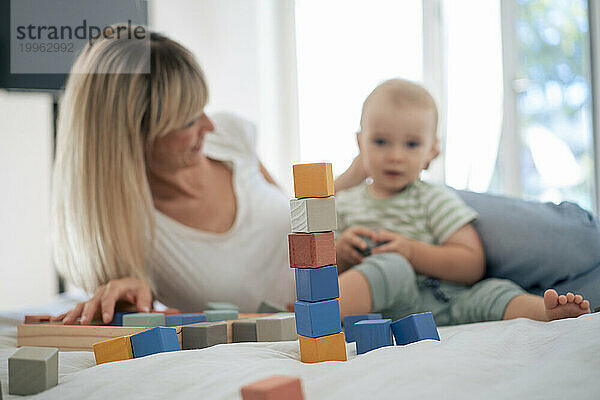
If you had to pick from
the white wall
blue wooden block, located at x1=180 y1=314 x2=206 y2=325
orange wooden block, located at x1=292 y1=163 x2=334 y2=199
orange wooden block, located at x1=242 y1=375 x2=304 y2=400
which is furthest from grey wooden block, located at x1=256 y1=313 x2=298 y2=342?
the white wall

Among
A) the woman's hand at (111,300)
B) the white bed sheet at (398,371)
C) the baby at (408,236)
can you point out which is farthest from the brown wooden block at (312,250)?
the woman's hand at (111,300)

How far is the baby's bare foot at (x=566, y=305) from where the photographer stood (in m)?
0.75

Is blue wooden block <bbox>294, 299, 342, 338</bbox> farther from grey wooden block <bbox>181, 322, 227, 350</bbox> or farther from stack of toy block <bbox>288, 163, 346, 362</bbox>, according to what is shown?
grey wooden block <bbox>181, 322, 227, 350</bbox>

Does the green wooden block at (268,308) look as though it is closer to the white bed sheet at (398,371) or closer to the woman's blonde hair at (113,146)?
the woman's blonde hair at (113,146)

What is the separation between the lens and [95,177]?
1.13 metres

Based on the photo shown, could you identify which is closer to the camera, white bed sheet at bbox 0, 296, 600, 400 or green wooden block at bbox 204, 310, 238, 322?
white bed sheet at bbox 0, 296, 600, 400

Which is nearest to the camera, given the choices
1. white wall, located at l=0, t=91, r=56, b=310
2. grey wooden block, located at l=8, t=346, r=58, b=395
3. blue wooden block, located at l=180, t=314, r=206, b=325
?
grey wooden block, located at l=8, t=346, r=58, b=395

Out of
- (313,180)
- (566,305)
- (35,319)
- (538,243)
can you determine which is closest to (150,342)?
(313,180)

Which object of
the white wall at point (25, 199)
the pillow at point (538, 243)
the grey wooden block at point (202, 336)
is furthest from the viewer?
the white wall at point (25, 199)

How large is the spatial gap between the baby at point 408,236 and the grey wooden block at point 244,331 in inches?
7.9

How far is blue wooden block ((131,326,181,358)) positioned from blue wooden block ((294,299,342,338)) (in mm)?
157

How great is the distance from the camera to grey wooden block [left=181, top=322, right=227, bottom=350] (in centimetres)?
69

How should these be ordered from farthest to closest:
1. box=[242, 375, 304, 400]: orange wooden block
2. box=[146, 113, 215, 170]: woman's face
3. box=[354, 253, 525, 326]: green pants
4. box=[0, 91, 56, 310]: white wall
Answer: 1. box=[0, 91, 56, 310]: white wall
2. box=[146, 113, 215, 170]: woman's face
3. box=[354, 253, 525, 326]: green pants
4. box=[242, 375, 304, 400]: orange wooden block

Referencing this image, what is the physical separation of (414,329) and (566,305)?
26 cm
